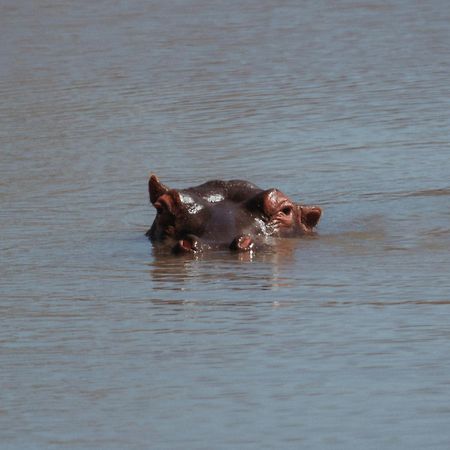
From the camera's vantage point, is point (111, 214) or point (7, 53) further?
point (7, 53)

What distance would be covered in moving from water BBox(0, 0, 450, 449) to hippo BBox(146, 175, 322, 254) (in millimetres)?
197

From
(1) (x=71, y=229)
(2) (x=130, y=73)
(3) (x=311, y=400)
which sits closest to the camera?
(3) (x=311, y=400)

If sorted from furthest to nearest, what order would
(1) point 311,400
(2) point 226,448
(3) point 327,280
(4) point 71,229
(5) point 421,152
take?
(5) point 421,152
(4) point 71,229
(3) point 327,280
(1) point 311,400
(2) point 226,448

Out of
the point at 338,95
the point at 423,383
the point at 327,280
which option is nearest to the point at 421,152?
the point at 338,95

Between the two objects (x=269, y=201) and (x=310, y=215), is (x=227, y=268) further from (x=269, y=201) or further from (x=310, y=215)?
(x=310, y=215)

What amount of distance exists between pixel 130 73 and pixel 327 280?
7.21 metres

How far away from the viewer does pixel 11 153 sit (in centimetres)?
1138

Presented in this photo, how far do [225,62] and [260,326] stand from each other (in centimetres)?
861

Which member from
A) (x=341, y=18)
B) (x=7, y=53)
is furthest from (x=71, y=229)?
(x=341, y=18)

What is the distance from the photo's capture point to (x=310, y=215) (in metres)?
8.74

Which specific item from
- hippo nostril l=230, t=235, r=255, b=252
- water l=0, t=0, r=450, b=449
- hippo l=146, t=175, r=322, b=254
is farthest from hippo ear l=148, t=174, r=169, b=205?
hippo nostril l=230, t=235, r=255, b=252

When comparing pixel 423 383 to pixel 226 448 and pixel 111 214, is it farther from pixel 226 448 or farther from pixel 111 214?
pixel 111 214

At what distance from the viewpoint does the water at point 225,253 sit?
5.05 metres

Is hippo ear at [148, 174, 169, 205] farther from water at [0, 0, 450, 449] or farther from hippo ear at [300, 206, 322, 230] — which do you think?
hippo ear at [300, 206, 322, 230]
